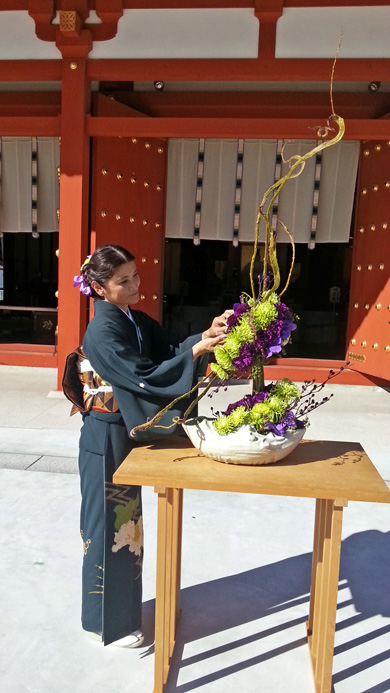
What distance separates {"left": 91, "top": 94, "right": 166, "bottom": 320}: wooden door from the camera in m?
5.76

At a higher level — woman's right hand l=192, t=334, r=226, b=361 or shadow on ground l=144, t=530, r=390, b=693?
woman's right hand l=192, t=334, r=226, b=361

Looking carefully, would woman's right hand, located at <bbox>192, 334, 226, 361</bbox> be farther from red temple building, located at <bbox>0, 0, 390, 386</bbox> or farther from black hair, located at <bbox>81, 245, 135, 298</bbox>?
red temple building, located at <bbox>0, 0, 390, 386</bbox>

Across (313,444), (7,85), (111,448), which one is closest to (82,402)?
(111,448)

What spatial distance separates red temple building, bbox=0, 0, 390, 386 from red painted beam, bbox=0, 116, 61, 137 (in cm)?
1

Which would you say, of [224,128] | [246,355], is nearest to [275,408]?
[246,355]

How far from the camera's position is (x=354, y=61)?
501cm

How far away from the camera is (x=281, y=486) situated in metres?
1.62

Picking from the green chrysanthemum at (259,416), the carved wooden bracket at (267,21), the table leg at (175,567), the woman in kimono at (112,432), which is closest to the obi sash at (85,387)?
the woman in kimono at (112,432)

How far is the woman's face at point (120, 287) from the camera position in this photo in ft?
6.53

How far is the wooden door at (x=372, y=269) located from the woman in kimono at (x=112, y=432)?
4.13 metres

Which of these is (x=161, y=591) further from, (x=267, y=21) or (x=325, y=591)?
(x=267, y=21)

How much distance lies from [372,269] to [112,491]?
467 cm

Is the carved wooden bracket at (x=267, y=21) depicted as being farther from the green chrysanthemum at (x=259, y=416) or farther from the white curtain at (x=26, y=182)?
the green chrysanthemum at (x=259, y=416)

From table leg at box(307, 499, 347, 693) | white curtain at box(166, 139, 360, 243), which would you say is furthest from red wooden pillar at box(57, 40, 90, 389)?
table leg at box(307, 499, 347, 693)
